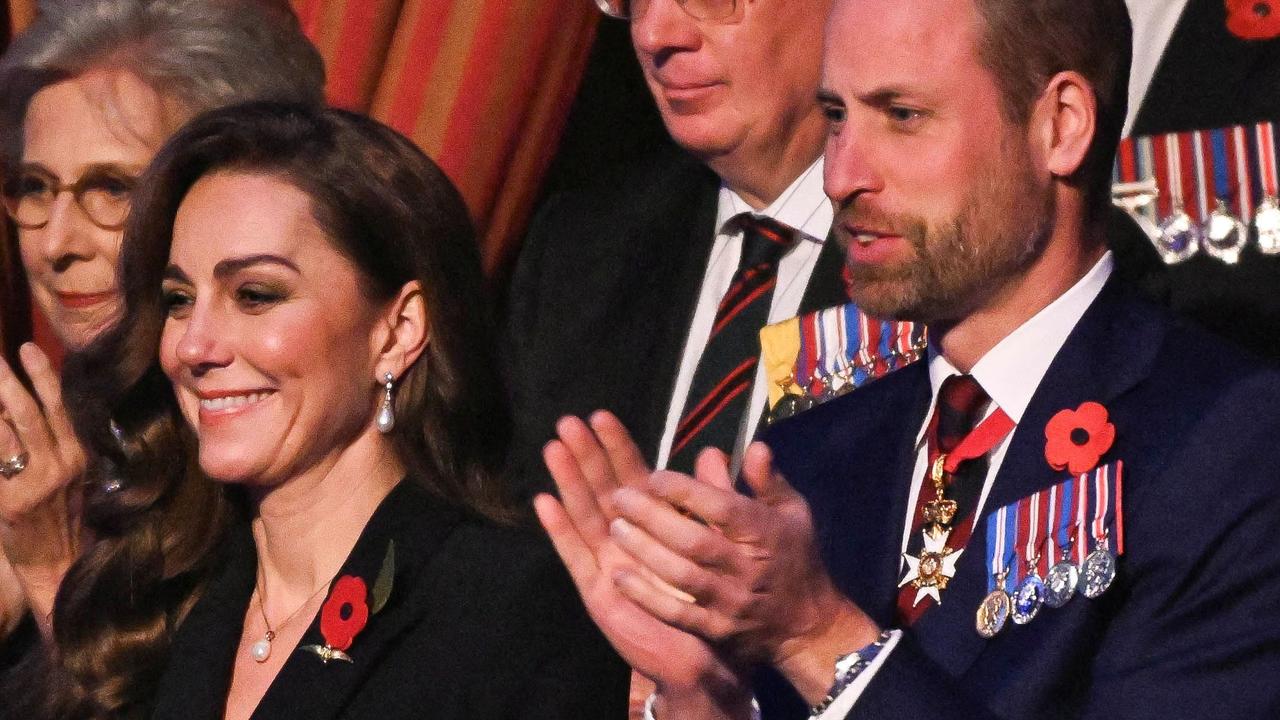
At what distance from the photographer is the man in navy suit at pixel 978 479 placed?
1.99 m

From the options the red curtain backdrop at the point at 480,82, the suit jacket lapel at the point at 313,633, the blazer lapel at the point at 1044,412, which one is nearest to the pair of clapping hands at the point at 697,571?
the blazer lapel at the point at 1044,412

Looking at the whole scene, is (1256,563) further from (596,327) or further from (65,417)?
(65,417)

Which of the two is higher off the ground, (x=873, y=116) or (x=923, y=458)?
(x=873, y=116)

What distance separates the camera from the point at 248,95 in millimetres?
3055

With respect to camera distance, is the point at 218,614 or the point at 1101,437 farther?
the point at 218,614

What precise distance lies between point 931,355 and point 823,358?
35 centimetres

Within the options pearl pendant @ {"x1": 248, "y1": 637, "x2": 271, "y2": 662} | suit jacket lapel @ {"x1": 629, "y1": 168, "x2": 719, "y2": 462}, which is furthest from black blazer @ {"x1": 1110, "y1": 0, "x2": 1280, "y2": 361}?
pearl pendant @ {"x1": 248, "y1": 637, "x2": 271, "y2": 662}

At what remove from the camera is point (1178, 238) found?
8.79 feet

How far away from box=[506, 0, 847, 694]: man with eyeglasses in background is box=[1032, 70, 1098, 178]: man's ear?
2.12 ft

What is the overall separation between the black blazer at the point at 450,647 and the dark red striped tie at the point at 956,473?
37 centimetres

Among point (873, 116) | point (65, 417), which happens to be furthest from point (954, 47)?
point (65, 417)

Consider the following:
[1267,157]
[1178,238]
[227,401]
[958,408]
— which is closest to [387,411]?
[227,401]

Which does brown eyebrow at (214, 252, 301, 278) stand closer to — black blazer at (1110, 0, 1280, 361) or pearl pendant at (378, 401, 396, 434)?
pearl pendant at (378, 401, 396, 434)

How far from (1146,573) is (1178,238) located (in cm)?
71
